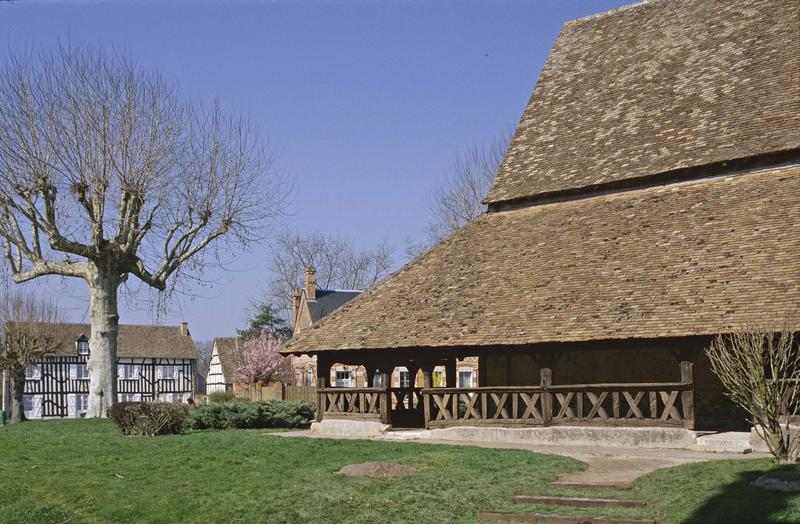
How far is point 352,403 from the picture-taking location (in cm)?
2123

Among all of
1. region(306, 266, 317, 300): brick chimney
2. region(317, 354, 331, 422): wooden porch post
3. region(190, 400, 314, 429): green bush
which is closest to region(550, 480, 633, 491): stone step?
region(317, 354, 331, 422): wooden porch post

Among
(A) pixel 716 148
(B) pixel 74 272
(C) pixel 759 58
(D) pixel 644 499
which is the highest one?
(C) pixel 759 58

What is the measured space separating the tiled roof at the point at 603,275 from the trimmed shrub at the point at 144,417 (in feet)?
10.2

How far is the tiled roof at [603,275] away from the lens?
16219mm

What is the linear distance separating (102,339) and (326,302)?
1197 inches

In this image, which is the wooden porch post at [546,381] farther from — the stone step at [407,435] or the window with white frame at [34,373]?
the window with white frame at [34,373]

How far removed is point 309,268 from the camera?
57.3 m

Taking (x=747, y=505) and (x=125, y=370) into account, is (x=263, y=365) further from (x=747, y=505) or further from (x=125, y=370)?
(x=747, y=505)

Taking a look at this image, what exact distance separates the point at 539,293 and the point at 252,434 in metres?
7.10

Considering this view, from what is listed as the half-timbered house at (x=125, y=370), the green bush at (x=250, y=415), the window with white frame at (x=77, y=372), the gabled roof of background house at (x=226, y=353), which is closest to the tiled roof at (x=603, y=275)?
the green bush at (x=250, y=415)

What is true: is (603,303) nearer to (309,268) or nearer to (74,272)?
(74,272)

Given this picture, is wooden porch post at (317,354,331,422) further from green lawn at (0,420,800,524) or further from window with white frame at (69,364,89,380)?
window with white frame at (69,364,89,380)

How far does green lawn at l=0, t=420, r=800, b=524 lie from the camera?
1062 cm

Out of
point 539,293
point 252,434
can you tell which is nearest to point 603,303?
point 539,293
